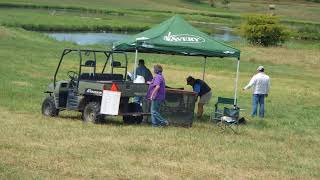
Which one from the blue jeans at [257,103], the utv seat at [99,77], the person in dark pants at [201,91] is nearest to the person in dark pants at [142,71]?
the person in dark pants at [201,91]

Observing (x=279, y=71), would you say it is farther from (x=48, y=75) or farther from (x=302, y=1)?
(x=302, y=1)

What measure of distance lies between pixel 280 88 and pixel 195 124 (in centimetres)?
1473

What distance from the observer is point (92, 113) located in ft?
60.5

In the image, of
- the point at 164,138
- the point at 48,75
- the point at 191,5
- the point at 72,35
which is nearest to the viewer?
the point at 164,138

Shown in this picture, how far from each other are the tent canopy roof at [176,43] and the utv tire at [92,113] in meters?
2.53

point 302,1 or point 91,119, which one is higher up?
point 302,1

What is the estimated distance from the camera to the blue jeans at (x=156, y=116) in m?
18.8

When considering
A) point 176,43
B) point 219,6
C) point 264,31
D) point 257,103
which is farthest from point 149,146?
point 219,6

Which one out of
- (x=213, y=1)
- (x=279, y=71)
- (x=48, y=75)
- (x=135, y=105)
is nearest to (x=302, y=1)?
(x=213, y=1)

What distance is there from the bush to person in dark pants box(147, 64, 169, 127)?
4479 centimetres

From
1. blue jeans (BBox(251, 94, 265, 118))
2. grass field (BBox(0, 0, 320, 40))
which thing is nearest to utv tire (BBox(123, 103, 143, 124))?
blue jeans (BBox(251, 94, 265, 118))

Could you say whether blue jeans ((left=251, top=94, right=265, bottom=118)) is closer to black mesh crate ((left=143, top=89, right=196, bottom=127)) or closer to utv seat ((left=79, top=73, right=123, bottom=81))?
black mesh crate ((left=143, top=89, right=196, bottom=127))

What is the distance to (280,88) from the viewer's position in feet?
112

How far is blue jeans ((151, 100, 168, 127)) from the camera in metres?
18.8
